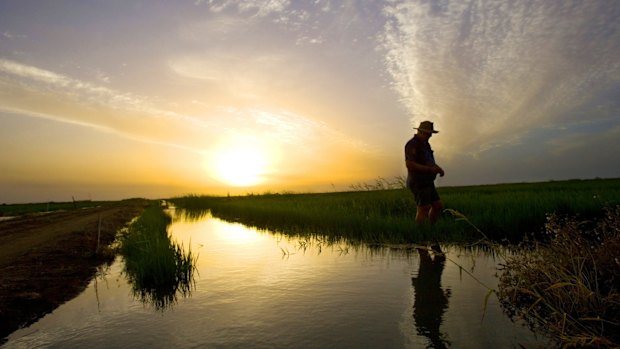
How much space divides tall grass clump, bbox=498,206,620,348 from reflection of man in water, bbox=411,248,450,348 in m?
0.62

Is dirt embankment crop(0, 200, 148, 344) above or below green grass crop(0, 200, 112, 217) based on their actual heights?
below

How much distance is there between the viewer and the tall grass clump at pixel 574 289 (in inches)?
106

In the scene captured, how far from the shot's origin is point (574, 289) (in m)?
2.97

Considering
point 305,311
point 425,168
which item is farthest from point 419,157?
point 305,311

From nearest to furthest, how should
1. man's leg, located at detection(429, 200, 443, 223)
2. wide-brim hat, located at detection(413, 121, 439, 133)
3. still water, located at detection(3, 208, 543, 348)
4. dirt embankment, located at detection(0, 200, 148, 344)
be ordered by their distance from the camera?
still water, located at detection(3, 208, 543, 348), dirt embankment, located at detection(0, 200, 148, 344), wide-brim hat, located at detection(413, 121, 439, 133), man's leg, located at detection(429, 200, 443, 223)

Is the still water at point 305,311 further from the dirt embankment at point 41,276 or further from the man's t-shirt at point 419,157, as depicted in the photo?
the man's t-shirt at point 419,157

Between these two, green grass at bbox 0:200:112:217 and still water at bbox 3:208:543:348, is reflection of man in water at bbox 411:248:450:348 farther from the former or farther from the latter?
green grass at bbox 0:200:112:217

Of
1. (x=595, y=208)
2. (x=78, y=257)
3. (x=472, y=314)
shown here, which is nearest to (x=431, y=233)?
(x=595, y=208)

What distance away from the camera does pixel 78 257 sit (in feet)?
25.5

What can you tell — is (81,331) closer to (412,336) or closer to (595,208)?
(412,336)

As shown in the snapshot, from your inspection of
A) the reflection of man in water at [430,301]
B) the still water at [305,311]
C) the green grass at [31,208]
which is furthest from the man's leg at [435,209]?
the green grass at [31,208]

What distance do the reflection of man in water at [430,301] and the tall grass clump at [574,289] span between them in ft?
2.04

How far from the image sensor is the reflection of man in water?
3271 mm

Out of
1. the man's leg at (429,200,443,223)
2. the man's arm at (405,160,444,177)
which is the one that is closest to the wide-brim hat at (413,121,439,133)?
the man's arm at (405,160,444,177)
